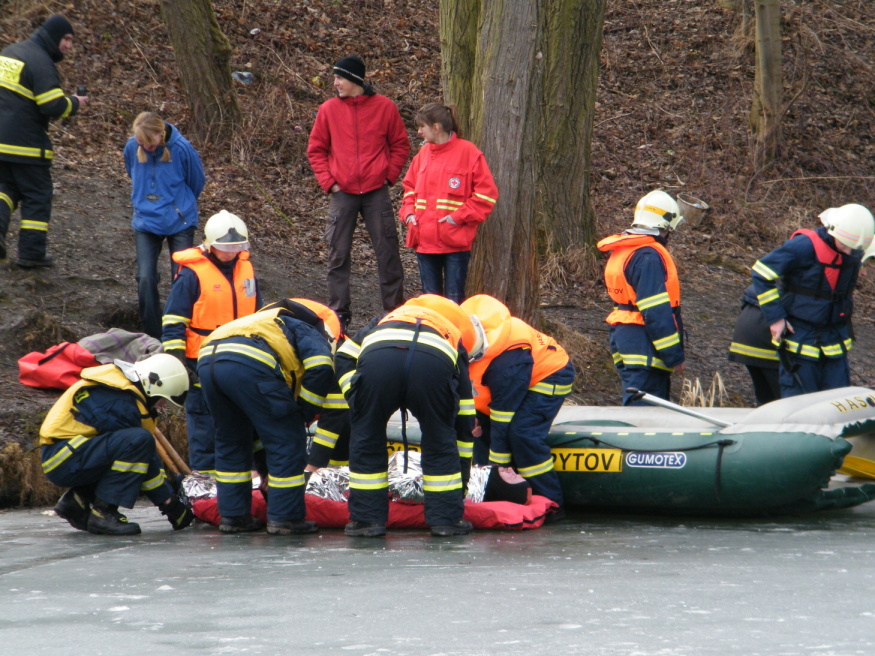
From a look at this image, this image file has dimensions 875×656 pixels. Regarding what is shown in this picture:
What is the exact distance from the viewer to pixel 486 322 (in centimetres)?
580

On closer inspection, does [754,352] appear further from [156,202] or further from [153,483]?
[156,202]

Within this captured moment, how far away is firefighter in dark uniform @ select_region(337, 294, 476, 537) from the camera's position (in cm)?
517

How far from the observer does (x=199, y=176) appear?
26.5 feet

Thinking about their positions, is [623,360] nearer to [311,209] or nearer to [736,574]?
[736,574]

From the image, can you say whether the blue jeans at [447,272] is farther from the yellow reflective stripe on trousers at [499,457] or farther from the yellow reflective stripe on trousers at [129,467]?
the yellow reflective stripe on trousers at [129,467]

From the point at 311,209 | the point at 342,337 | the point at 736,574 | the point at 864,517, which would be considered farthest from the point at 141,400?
the point at 311,209

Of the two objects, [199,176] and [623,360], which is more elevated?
[199,176]

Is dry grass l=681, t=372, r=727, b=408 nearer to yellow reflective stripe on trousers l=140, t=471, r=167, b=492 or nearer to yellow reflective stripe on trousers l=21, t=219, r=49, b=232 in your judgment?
yellow reflective stripe on trousers l=140, t=471, r=167, b=492

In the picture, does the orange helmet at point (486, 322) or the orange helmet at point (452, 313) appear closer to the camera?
the orange helmet at point (452, 313)

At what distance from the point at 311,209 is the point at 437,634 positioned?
9073 millimetres

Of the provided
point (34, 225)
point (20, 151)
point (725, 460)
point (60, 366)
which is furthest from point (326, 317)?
point (34, 225)

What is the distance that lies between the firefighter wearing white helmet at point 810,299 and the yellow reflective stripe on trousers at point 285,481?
3.31 meters

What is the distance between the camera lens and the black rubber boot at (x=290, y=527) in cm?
560

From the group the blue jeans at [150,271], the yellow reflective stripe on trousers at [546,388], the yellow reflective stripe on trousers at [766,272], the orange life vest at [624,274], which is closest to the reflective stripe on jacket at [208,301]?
the blue jeans at [150,271]
